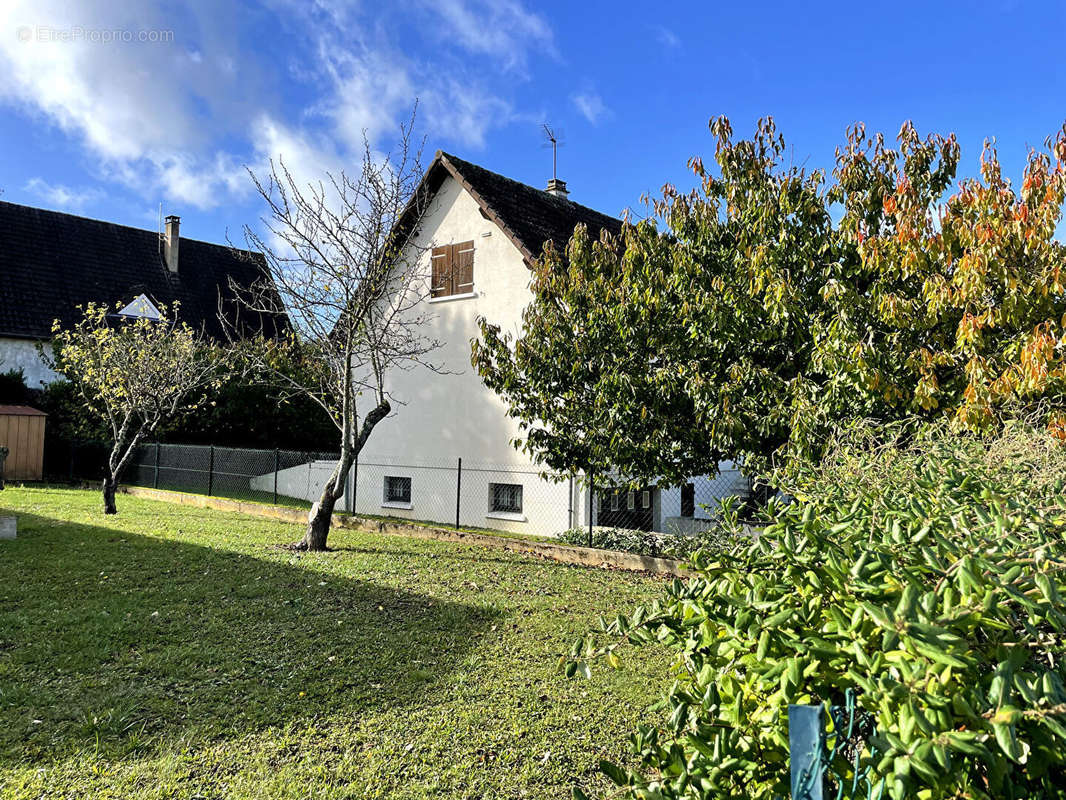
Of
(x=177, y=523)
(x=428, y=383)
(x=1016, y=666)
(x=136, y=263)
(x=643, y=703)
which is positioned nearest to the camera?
(x=1016, y=666)

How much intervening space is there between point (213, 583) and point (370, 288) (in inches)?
187

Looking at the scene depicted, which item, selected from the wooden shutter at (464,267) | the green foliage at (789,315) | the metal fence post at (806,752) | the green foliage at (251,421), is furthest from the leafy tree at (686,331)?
the green foliage at (251,421)

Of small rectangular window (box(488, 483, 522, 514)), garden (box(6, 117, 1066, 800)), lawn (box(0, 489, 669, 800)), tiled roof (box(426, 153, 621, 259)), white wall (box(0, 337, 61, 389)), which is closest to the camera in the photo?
garden (box(6, 117, 1066, 800))

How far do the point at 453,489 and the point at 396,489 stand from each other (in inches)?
78.3

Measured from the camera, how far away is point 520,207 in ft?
50.5

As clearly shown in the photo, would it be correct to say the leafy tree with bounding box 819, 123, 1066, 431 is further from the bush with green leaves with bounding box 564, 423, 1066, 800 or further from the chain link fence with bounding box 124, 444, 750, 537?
the bush with green leaves with bounding box 564, 423, 1066, 800

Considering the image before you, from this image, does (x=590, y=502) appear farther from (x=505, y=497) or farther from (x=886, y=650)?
(x=886, y=650)

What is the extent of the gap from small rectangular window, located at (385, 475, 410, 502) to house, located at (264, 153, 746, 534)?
29 millimetres

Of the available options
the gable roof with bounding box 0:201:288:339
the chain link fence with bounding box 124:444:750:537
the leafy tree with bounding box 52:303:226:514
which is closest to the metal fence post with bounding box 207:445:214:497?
the chain link fence with bounding box 124:444:750:537

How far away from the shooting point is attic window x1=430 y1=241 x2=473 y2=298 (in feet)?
50.1

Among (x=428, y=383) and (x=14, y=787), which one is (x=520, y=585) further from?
(x=428, y=383)

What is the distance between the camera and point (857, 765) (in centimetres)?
150

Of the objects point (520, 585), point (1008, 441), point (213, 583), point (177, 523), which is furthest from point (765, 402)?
point (177, 523)

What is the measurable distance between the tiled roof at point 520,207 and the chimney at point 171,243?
16.9m
